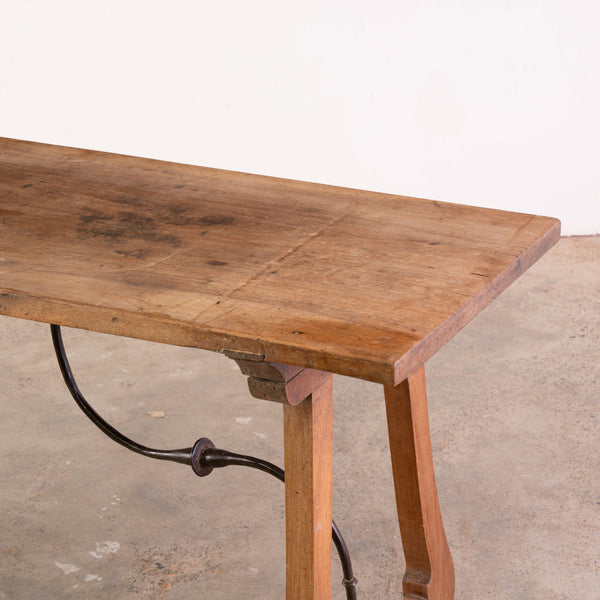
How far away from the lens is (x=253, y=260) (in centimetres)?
153

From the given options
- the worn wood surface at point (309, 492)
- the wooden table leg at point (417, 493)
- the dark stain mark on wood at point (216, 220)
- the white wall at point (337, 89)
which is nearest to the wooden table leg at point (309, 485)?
the worn wood surface at point (309, 492)

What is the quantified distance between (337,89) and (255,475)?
7.09 ft

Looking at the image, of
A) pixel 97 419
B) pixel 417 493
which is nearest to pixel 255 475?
pixel 97 419

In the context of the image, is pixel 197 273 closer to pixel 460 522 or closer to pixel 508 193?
pixel 460 522

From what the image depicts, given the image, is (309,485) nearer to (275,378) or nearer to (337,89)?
(275,378)

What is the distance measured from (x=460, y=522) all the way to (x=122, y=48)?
262cm

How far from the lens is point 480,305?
4.64 feet

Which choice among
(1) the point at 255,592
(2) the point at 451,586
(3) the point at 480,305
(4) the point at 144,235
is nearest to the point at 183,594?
(1) the point at 255,592

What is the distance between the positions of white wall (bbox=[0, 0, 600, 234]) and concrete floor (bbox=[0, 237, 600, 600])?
1114 millimetres

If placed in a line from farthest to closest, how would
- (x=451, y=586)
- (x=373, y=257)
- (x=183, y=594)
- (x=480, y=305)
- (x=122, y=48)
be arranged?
1. (x=122, y=48)
2. (x=183, y=594)
3. (x=451, y=586)
4. (x=373, y=257)
5. (x=480, y=305)

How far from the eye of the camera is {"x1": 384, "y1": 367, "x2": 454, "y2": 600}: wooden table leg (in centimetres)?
177

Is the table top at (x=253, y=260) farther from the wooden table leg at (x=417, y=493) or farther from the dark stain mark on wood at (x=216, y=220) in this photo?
the wooden table leg at (x=417, y=493)

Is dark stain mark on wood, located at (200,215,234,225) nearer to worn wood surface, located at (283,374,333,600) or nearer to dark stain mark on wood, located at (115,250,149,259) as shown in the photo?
dark stain mark on wood, located at (115,250,149,259)

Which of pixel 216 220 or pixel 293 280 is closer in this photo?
pixel 293 280
